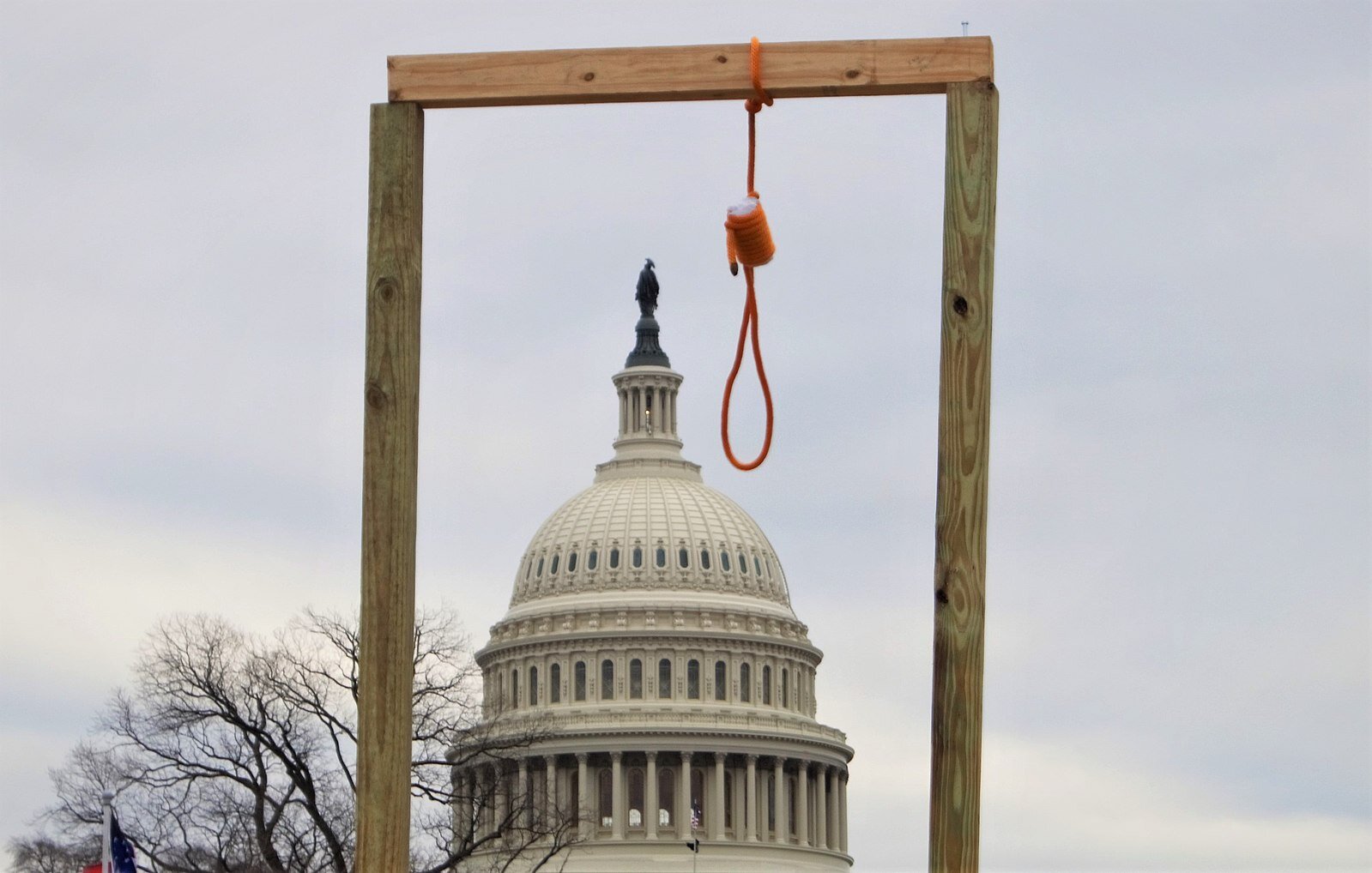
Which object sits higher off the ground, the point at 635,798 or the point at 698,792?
the point at 698,792

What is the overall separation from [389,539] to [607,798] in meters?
135

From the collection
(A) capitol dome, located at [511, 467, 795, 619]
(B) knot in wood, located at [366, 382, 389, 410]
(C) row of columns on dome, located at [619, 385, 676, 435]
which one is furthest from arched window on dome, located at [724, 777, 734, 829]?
(B) knot in wood, located at [366, 382, 389, 410]

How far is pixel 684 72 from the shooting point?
436 inches

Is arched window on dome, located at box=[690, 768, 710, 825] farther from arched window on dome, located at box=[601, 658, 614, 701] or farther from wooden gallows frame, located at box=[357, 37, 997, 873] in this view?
wooden gallows frame, located at box=[357, 37, 997, 873]

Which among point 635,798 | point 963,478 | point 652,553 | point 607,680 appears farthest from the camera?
point 652,553

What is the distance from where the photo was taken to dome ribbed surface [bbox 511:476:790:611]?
504 feet

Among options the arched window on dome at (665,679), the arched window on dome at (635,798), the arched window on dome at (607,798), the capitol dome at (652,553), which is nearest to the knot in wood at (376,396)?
the arched window on dome at (607,798)

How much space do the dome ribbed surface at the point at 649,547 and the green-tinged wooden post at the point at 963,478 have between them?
142m

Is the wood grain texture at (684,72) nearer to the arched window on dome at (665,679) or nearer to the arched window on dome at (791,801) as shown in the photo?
the arched window on dome at (791,801)

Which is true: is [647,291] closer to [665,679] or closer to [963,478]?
[665,679]

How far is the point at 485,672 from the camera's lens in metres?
156

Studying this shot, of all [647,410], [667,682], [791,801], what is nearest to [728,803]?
[791,801]

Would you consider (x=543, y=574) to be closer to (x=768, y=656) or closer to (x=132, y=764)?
(x=768, y=656)

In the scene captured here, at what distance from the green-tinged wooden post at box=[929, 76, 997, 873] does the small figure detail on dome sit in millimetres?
144380
